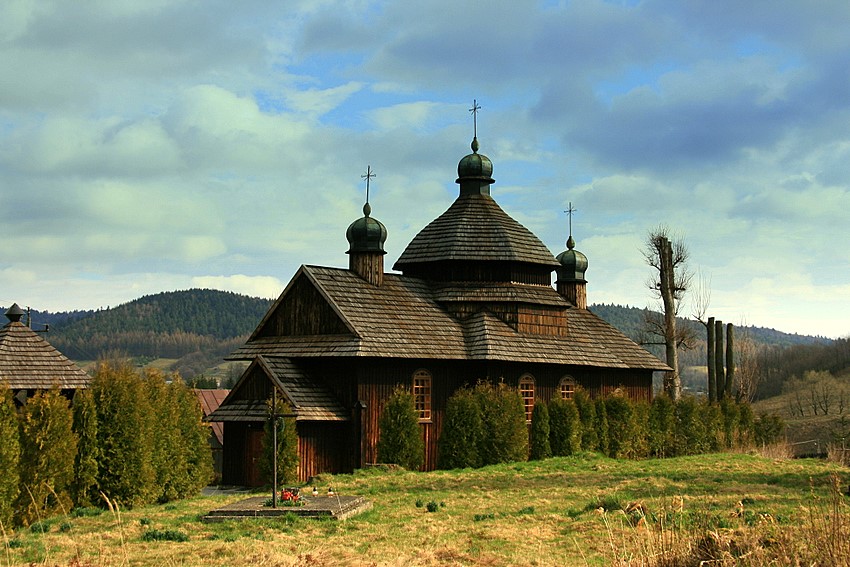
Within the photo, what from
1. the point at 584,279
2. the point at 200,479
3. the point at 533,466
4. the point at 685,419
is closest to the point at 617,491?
the point at 533,466

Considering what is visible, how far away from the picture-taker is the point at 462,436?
28656mm

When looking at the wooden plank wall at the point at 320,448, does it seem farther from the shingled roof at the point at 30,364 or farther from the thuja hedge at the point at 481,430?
the shingled roof at the point at 30,364

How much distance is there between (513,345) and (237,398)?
8.51m

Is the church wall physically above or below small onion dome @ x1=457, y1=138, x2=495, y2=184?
below

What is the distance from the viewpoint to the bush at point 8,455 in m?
17.4

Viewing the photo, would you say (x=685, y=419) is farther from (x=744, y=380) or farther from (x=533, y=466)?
(x=744, y=380)

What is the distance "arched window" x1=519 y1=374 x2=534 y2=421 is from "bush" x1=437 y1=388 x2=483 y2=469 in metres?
2.95

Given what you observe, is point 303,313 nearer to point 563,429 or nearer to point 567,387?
point 563,429

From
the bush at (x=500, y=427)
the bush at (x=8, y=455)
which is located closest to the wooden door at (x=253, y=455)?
the bush at (x=500, y=427)

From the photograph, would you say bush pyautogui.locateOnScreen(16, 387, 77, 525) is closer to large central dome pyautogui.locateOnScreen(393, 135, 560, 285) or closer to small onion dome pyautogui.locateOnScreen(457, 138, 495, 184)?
large central dome pyautogui.locateOnScreen(393, 135, 560, 285)

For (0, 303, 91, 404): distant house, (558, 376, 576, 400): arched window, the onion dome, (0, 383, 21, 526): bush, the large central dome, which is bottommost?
(0, 383, 21, 526): bush

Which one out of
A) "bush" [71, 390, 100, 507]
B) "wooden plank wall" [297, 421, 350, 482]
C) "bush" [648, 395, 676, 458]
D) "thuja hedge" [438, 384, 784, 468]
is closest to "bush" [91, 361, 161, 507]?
"bush" [71, 390, 100, 507]

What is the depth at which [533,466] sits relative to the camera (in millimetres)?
27531

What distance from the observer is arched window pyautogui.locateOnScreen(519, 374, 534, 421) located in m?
31.3
